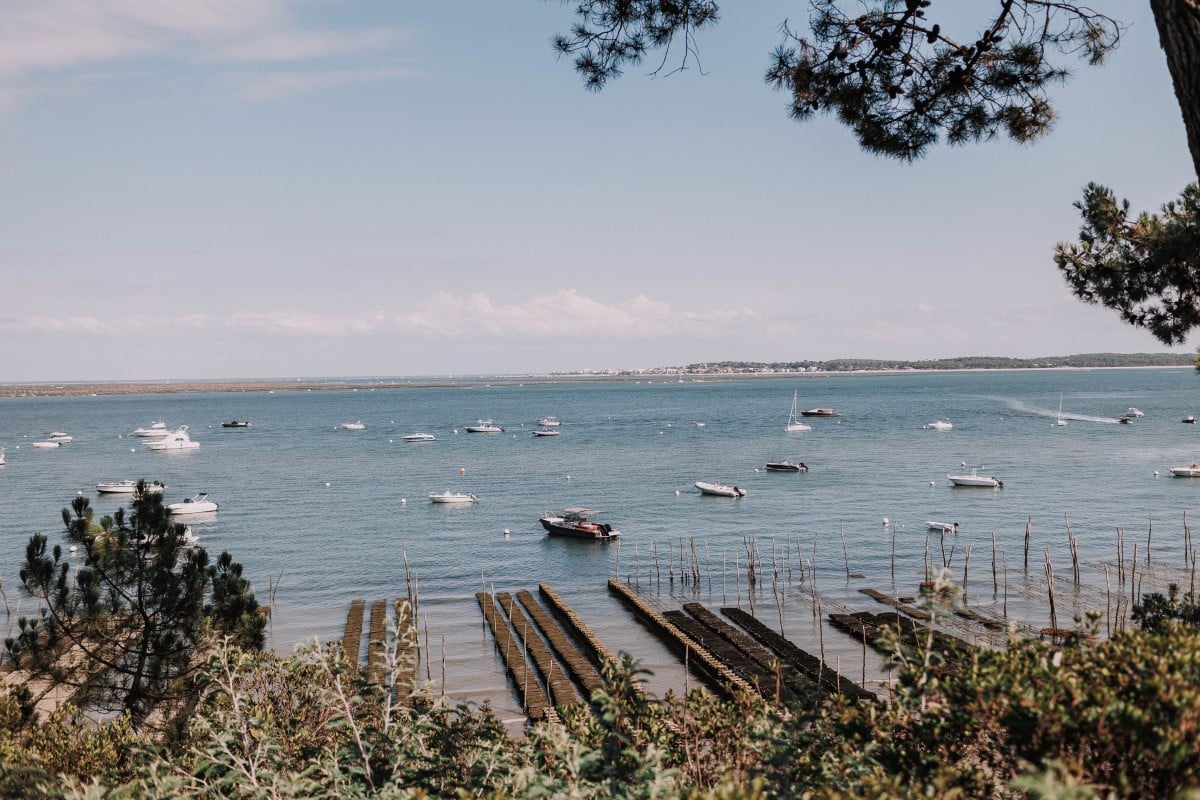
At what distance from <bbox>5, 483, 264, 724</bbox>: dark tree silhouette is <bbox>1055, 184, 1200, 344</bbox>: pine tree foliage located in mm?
13585

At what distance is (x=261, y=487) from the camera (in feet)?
192

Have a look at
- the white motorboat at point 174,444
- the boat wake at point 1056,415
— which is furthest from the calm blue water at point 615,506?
the white motorboat at point 174,444

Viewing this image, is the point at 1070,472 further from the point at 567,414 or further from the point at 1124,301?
the point at 567,414

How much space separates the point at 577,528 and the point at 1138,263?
31.0 m

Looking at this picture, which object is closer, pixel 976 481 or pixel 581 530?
pixel 581 530

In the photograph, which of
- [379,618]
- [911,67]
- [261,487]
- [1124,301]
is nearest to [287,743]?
[911,67]

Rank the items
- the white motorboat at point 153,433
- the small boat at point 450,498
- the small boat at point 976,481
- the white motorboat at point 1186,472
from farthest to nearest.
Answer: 1. the white motorboat at point 153,433
2. the white motorboat at point 1186,472
3. the small boat at point 976,481
4. the small boat at point 450,498

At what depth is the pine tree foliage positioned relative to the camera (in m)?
10.2

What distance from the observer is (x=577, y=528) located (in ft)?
128

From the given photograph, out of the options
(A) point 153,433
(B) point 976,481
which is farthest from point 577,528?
(A) point 153,433

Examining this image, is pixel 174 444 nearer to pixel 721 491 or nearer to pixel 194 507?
pixel 194 507

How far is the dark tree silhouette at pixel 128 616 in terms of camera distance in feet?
36.4

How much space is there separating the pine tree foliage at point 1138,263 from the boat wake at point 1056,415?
103957mm

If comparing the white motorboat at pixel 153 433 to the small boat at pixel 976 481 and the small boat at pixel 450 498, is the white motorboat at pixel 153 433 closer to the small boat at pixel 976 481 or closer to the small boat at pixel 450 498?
the small boat at pixel 450 498
